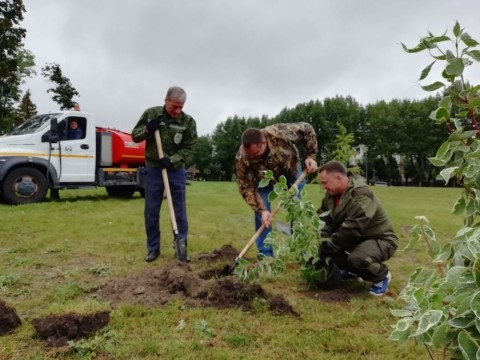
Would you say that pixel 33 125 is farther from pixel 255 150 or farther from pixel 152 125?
pixel 255 150

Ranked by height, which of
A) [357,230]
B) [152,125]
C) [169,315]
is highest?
[152,125]

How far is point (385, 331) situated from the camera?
10.3 ft

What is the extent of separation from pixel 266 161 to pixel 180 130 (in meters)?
1.28

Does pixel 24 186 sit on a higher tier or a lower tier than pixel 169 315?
higher

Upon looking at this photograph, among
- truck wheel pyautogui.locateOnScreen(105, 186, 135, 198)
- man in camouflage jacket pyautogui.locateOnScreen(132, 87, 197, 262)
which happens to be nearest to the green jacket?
man in camouflage jacket pyautogui.locateOnScreen(132, 87, 197, 262)

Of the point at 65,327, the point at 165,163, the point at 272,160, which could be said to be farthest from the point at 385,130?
the point at 65,327

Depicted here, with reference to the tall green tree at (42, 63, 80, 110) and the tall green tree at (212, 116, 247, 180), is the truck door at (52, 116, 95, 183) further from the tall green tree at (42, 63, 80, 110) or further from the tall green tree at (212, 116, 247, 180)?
the tall green tree at (212, 116, 247, 180)

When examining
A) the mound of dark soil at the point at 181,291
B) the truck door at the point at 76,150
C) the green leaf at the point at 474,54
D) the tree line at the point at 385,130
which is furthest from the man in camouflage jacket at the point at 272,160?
the tree line at the point at 385,130

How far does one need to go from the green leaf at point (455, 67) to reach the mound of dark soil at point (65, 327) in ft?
9.31

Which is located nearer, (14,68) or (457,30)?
(457,30)

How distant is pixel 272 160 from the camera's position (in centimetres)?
509

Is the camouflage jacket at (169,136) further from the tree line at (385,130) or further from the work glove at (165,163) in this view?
the tree line at (385,130)

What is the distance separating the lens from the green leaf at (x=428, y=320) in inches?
36.8

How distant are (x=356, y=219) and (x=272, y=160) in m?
1.53
